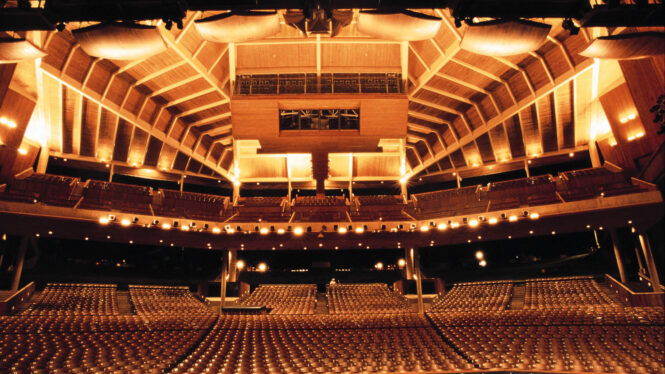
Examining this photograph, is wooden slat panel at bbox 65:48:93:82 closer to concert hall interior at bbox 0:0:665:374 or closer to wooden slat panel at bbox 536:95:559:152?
concert hall interior at bbox 0:0:665:374

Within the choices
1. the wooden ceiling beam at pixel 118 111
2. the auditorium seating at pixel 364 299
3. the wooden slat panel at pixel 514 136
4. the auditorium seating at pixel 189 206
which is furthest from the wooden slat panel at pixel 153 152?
the wooden slat panel at pixel 514 136

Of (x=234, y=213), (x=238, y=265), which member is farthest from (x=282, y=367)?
(x=238, y=265)

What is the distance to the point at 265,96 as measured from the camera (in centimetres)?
1028

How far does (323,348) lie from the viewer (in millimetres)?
5855

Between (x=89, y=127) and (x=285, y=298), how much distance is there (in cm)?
843

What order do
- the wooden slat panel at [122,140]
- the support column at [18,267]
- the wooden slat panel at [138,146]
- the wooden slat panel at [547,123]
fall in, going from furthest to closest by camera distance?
the wooden slat panel at [138,146] → the wooden slat panel at [122,140] → the wooden slat panel at [547,123] → the support column at [18,267]

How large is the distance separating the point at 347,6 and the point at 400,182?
38.4 ft

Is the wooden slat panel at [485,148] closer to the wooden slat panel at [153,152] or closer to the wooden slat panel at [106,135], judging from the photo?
the wooden slat panel at [153,152]

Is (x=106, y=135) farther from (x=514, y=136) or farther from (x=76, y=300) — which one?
(x=514, y=136)

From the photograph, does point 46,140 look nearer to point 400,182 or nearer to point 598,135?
point 400,182

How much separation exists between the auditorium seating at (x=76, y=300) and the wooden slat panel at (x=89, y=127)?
14.5 ft

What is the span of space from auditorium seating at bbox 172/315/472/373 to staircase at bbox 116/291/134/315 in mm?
3607

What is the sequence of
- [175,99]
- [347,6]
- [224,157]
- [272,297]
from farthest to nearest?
[224,157]
[175,99]
[272,297]
[347,6]

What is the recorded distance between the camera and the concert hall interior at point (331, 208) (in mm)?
5855
